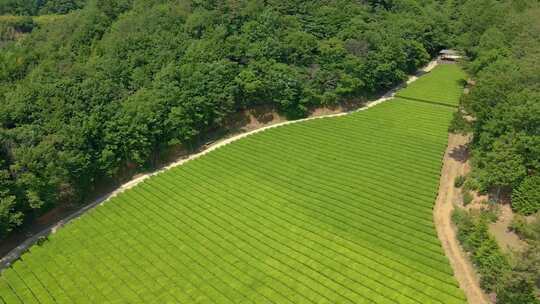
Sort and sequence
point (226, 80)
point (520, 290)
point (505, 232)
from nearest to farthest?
point (520, 290)
point (505, 232)
point (226, 80)

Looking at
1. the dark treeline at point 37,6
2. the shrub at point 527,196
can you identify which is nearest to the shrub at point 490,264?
the shrub at point 527,196

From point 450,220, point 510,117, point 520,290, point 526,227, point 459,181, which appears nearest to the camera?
point 520,290

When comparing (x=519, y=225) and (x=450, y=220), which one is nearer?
(x=519, y=225)

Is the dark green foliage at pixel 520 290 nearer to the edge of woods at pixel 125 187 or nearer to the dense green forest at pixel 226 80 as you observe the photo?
the dense green forest at pixel 226 80

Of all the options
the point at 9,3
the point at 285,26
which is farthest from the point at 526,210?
the point at 9,3

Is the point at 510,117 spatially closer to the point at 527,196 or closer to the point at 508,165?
the point at 508,165

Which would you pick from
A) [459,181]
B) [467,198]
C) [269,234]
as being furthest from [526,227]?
[269,234]

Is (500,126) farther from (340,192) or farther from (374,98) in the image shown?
(374,98)
